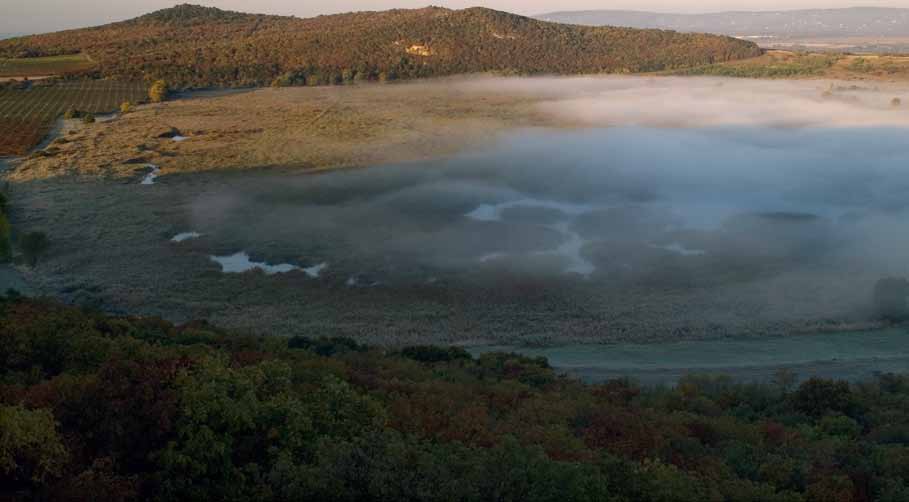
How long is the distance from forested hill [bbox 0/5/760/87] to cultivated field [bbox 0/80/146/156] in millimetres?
8639

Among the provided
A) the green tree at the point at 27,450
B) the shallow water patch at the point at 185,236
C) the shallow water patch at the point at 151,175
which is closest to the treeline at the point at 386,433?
the green tree at the point at 27,450

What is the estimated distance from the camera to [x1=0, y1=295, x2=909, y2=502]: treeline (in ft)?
28.9

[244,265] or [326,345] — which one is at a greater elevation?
[244,265]

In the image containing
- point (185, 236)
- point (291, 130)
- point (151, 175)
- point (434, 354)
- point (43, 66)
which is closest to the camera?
point (434, 354)

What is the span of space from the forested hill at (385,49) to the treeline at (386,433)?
293 feet

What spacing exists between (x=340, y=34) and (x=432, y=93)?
32.3 meters

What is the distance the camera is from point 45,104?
252ft

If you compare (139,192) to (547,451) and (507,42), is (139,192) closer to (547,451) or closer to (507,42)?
(547,451)

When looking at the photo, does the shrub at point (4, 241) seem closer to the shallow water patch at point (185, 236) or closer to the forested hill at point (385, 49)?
the shallow water patch at point (185, 236)

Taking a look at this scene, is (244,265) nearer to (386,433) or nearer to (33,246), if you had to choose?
(33,246)

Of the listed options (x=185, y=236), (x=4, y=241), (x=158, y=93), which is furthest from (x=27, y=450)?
(x=158, y=93)

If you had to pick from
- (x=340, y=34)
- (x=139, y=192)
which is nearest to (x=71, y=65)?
(x=340, y=34)

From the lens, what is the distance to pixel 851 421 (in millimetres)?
15648

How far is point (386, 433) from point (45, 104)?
8069cm
